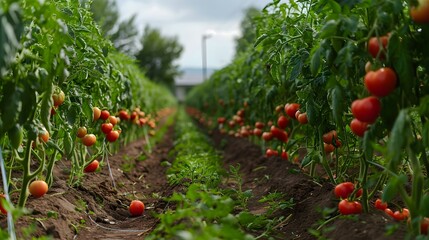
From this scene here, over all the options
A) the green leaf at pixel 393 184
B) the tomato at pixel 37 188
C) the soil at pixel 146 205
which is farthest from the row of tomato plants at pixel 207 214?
the tomato at pixel 37 188

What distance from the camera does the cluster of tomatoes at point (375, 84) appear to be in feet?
7.59

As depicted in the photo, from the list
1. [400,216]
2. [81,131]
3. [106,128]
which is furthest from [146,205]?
[400,216]

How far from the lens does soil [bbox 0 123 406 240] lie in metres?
2.87

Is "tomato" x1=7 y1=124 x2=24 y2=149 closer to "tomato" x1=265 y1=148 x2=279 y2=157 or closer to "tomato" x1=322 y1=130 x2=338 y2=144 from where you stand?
"tomato" x1=322 y1=130 x2=338 y2=144

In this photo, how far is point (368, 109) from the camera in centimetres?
238

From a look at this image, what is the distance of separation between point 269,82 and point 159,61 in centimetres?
4478

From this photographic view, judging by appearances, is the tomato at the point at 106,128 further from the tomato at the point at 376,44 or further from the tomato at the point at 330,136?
the tomato at the point at 376,44

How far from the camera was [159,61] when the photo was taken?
49.5 metres

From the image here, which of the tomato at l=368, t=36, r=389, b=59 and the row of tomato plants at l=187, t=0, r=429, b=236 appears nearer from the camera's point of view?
the row of tomato plants at l=187, t=0, r=429, b=236

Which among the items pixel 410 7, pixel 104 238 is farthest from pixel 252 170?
pixel 410 7

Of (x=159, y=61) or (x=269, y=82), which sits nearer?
(x=269, y=82)

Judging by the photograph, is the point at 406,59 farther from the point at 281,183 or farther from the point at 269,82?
the point at 269,82

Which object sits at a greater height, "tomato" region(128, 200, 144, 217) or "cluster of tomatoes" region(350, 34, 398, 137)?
"cluster of tomatoes" region(350, 34, 398, 137)

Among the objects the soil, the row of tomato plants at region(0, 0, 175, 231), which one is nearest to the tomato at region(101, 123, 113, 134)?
the row of tomato plants at region(0, 0, 175, 231)
